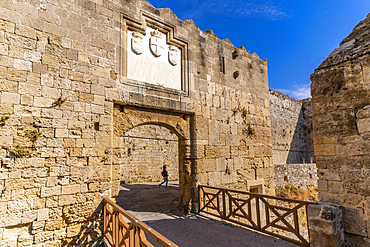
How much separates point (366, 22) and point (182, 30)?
14.7 ft

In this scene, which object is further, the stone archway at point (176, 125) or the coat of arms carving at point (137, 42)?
the coat of arms carving at point (137, 42)

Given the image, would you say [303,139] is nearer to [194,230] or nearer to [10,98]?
[194,230]

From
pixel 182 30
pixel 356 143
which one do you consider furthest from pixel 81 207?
pixel 182 30

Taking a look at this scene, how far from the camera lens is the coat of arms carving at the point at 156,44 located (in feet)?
18.7

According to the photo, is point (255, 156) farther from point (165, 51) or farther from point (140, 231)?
point (140, 231)

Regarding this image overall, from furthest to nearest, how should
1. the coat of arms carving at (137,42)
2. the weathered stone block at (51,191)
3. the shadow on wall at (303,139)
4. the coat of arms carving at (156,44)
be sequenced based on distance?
the shadow on wall at (303,139), the coat of arms carving at (156,44), the coat of arms carving at (137,42), the weathered stone block at (51,191)

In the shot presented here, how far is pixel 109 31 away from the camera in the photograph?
5.05m

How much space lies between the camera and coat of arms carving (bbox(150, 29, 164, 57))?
5707 millimetres

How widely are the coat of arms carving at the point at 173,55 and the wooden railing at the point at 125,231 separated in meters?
3.94

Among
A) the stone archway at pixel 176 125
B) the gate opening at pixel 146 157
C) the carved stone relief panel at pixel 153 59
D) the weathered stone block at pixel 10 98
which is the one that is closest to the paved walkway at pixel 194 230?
the stone archway at pixel 176 125

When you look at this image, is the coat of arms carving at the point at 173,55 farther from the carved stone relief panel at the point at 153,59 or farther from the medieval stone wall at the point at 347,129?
the medieval stone wall at the point at 347,129

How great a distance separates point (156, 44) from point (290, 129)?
17.3m

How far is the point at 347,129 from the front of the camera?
297cm

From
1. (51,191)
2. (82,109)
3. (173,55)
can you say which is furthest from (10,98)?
(173,55)
